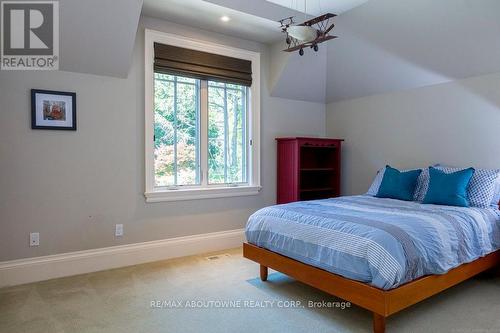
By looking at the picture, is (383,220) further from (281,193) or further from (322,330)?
(281,193)

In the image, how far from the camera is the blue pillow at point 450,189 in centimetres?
302

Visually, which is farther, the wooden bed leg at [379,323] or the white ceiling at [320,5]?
the white ceiling at [320,5]

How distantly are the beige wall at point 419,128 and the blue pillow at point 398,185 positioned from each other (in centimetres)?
50

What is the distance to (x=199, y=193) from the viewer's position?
3.90m

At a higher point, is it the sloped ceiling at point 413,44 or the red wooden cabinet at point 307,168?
the sloped ceiling at point 413,44

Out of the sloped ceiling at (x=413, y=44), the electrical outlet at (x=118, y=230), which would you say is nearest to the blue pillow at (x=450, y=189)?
the sloped ceiling at (x=413, y=44)

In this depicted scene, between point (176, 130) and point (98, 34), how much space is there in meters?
1.23

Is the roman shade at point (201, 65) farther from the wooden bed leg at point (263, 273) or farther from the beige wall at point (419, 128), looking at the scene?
the wooden bed leg at point (263, 273)

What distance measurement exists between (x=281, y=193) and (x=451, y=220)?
2276 millimetres

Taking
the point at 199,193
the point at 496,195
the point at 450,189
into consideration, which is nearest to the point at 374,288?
the point at 450,189

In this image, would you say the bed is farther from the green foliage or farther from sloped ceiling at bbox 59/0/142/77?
sloped ceiling at bbox 59/0/142/77

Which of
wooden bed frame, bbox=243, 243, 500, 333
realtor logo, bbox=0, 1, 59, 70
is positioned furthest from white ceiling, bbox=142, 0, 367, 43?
wooden bed frame, bbox=243, 243, 500, 333

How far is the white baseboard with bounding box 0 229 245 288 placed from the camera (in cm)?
295

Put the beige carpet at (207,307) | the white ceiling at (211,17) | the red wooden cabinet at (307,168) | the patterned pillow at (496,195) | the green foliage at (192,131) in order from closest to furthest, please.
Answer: the beige carpet at (207,307)
the patterned pillow at (496,195)
the white ceiling at (211,17)
the green foliage at (192,131)
the red wooden cabinet at (307,168)
